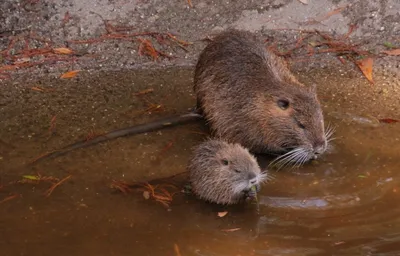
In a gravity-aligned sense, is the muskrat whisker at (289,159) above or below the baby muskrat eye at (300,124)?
below

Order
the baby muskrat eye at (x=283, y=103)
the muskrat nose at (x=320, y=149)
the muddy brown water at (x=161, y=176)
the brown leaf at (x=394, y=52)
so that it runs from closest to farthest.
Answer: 1. the muddy brown water at (x=161, y=176)
2. the muskrat nose at (x=320, y=149)
3. the baby muskrat eye at (x=283, y=103)
4. the brown leaf at (x=394, y=52)

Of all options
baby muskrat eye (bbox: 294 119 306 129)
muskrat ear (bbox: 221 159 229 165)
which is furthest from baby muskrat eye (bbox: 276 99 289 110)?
muskrat ear (bbox: 221 159 229 165)

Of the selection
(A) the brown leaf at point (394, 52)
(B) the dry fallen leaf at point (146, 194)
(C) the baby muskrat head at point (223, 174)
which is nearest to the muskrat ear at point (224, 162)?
(C) the baby muskrat head at point (223, 174)

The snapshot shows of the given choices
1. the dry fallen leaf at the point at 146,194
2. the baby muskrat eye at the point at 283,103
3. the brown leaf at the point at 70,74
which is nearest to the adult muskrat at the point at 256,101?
the baby muskrat eye at the point at 283,103

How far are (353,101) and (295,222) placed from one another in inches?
63.7

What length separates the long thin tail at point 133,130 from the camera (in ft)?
15.6

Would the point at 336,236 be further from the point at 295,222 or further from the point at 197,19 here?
the point at 197,19

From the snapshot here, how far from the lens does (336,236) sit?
153 inches

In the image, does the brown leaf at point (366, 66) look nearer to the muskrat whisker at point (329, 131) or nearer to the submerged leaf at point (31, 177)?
the muskrat whisker at point (329, 131)

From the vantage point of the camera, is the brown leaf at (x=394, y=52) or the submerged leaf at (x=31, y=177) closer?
the submerged leaf at (x=31, y=177)

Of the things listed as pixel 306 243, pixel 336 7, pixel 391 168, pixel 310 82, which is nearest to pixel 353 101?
pixel 310 82

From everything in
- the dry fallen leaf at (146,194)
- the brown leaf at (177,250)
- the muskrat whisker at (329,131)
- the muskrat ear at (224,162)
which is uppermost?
the muskrat ear at (224,162)

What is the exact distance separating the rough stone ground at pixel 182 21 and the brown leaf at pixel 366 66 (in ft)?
0.61

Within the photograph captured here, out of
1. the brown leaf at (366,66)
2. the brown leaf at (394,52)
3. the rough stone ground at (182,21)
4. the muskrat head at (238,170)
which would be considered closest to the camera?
the muskrat head at (238,170)
